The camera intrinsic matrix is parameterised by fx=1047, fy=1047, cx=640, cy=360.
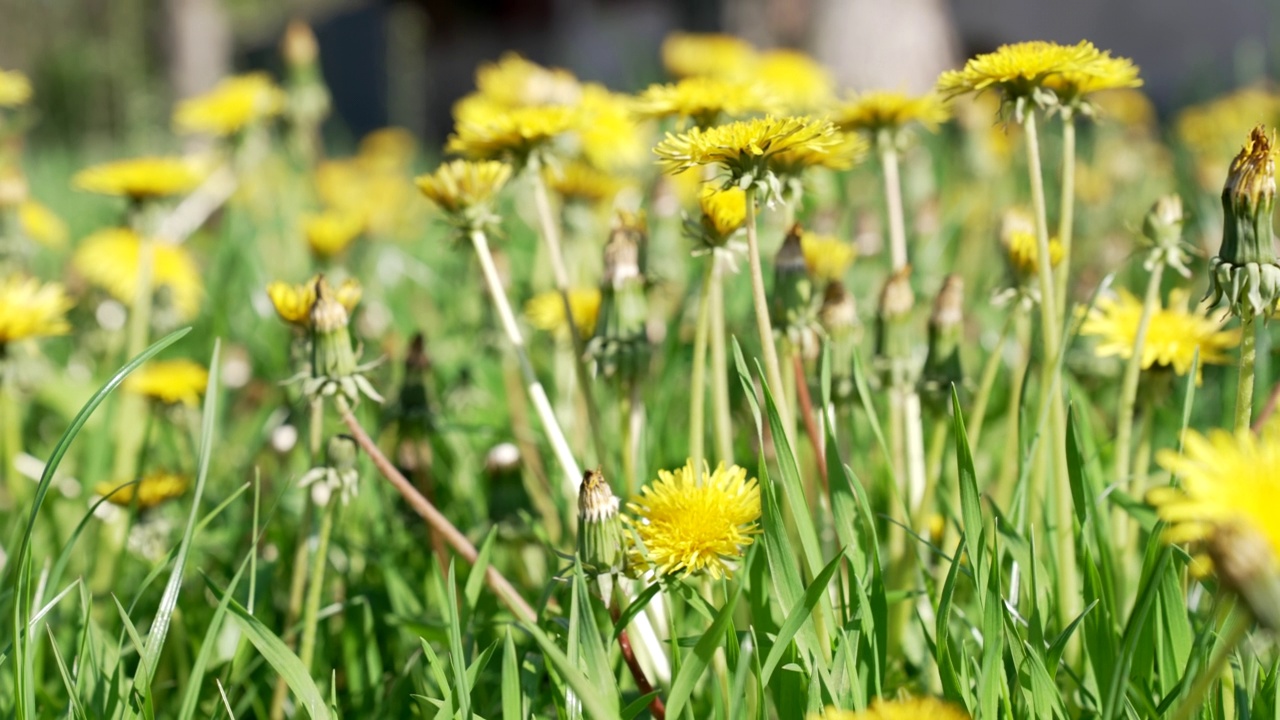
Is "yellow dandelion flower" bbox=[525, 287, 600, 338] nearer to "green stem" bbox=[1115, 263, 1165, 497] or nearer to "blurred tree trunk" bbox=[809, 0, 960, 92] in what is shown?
"green stem" bbox=[1115, 263, 1165, 497]

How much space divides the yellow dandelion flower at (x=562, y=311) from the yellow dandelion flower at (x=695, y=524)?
0.60m

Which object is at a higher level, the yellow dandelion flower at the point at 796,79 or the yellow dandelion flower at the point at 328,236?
the yellow dandelion flower at the point at 796,79

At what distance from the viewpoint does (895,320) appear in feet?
4.10

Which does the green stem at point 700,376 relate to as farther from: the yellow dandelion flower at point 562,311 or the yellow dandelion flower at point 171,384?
the yellow dandelion flower at point 171,384

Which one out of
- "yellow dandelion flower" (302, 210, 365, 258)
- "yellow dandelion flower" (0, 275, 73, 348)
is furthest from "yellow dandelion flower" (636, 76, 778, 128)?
"yellow dandelion flower" (302, 210, 365, 258)

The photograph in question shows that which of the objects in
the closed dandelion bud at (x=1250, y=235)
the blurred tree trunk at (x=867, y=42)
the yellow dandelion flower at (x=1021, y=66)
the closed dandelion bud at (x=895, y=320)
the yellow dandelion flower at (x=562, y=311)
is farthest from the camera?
the blurred tree trunk at (x=867, y=42)

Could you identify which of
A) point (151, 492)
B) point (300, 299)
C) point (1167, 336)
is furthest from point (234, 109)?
point (1167, 336)

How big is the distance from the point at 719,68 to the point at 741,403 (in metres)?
1.54

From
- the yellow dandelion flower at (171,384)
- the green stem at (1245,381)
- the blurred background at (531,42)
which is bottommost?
the yellow dandelion flower at (171,384)

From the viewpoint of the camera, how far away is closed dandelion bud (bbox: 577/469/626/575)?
32.5 inches

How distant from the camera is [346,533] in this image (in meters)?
1.40

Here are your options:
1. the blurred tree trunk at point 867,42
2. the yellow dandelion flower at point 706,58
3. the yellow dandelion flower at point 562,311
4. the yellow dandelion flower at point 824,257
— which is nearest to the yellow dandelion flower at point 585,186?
the yellow dandelion flower at point 562,311

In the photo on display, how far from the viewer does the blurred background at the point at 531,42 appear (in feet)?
14.0

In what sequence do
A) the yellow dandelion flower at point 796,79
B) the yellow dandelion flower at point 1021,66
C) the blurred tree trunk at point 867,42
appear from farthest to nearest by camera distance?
1. the blurred tree trunk at point 867,42
2. the yellow dandelion flower at point 796,79
3. the yellow dandelion flower at point 1021,66
